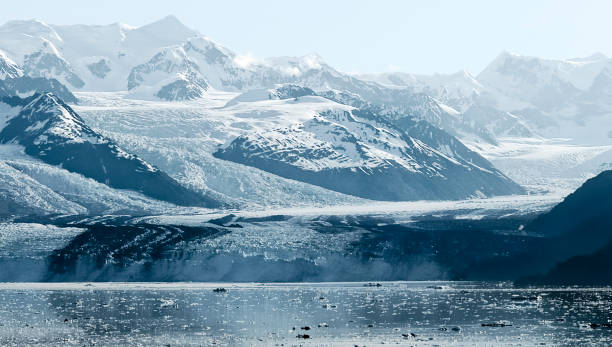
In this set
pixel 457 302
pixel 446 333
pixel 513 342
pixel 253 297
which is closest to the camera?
pixel 513 342

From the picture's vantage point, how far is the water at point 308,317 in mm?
131250

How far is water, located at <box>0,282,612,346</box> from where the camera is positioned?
131 meters

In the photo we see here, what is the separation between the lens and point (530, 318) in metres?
148

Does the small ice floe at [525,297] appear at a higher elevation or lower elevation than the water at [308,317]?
higher

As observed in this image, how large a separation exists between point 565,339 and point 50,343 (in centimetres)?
5061

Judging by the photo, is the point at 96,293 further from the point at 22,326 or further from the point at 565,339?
the point at 565,339

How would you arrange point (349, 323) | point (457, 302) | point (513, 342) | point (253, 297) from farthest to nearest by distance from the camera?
1. point (253, 297)
2. point (457, 302)
3. point (349, 323)
4. point (513, 342)

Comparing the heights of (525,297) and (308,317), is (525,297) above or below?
above

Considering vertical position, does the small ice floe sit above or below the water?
above

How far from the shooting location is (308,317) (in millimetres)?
153750

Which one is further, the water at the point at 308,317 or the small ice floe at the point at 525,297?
the small ice floe at the point at 525,297

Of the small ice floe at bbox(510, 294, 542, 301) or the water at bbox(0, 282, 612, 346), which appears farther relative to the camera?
the small ice floe at bbox(510, 294, 542, 301)

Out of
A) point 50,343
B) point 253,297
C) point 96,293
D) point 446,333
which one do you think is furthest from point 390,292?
point 50,343

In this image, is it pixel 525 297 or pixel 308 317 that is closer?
pixel 308 317
